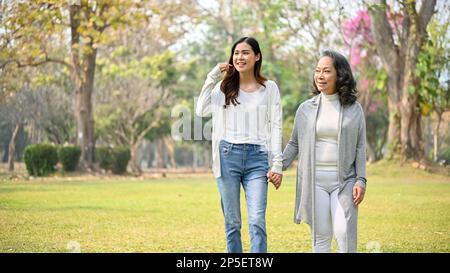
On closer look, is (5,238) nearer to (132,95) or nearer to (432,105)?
(432,105)

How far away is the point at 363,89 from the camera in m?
15.6

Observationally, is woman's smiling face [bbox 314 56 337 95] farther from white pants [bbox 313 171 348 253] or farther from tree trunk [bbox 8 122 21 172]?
tree trunk [bbox 8 122 21 172]

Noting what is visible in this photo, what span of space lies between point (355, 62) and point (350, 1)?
4.06 metres

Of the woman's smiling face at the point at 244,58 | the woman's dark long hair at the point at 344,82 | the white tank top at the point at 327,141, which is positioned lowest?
the white tank top at the point at 327,141

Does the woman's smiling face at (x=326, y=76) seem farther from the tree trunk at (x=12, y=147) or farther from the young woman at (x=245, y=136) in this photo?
the tree trunk at (x=12, y=147)

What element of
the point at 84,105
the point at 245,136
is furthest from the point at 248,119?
the point at 84,105

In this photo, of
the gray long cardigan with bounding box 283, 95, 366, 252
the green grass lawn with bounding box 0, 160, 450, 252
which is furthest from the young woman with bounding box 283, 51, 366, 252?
the green grass lawn with bounding box 0, 160, 450, 252

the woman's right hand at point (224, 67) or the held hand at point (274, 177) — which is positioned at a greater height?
the woman's right hand at point (224, 67)

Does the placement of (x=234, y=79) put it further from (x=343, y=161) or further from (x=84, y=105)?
(x=84, y=105)

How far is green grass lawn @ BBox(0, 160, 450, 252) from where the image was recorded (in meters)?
4.82

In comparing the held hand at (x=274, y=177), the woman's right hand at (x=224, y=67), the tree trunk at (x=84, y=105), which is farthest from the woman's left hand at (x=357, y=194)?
the tree trunk at (x=84, y=105)

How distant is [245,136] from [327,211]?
0.48 metres

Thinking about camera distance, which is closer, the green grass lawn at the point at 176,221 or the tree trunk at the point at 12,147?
the green grass lawn at the point at 176,221

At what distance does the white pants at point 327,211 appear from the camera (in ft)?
10.1
